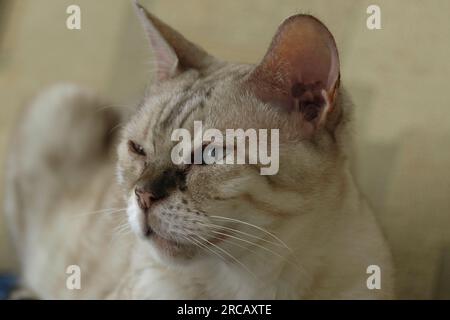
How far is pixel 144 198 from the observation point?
943 millimetres

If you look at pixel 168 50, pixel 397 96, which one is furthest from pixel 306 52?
pixel 397 96

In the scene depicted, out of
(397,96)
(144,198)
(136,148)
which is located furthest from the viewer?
(397,96)

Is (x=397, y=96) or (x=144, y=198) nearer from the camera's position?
(x=144, y=198)

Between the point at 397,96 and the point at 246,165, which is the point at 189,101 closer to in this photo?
the point at 246,165

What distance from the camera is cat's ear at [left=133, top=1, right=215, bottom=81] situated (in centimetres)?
111

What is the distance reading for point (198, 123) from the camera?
98 cm

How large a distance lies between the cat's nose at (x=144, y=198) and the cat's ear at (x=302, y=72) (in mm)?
217

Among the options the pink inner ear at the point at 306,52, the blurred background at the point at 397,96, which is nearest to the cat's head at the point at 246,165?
the pink inner ear at the point at 306,52

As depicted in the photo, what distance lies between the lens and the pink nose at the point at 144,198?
937mm

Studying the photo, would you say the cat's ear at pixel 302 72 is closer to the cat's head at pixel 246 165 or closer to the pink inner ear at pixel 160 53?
the cat's head at pixel 246 165

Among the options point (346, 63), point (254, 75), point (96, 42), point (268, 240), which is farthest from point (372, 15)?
point (96, 42)

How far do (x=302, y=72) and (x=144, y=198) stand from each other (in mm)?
281

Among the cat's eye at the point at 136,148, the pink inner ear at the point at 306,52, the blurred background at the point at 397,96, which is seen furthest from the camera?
the blurred background at the point at 397,96

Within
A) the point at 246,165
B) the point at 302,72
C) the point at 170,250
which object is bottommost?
the point at 170,250
